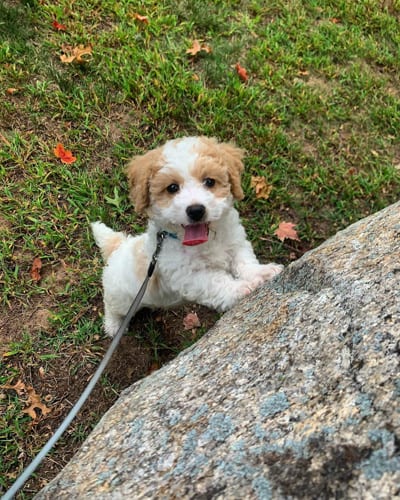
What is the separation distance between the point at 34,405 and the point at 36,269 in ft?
3.78

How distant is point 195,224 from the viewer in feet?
8.75

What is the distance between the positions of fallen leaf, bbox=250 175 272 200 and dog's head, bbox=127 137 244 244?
4.50ft

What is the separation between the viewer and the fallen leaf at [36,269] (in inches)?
150

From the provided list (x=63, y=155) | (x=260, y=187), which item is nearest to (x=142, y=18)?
(x=63, y=155)

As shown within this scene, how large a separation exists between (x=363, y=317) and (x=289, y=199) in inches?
108

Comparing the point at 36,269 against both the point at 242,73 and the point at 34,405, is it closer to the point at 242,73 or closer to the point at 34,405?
the point at 34,405

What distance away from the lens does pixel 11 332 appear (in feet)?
11.9

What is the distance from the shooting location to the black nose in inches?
101

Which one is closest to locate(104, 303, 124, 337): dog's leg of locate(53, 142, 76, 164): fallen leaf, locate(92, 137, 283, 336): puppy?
locate(92, 137, 283, 336): puppy

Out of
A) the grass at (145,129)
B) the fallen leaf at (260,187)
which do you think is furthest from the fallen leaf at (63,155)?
the fallen leaf at (260,187)

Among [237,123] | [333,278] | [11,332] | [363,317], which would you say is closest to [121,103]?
[237,123]

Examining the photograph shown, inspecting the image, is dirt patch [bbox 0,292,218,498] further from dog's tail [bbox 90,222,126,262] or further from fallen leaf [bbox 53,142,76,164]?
fallen leaf [bbox 53,142,76,164]

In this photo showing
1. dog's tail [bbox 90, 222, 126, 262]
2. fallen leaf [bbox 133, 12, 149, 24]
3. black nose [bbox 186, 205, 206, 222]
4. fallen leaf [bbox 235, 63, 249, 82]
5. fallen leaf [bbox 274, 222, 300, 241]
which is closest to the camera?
black nose [bbox 186, 205, 206, 222]

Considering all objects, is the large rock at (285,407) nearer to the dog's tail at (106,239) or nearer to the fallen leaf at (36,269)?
the dog's tail at (106,239)
